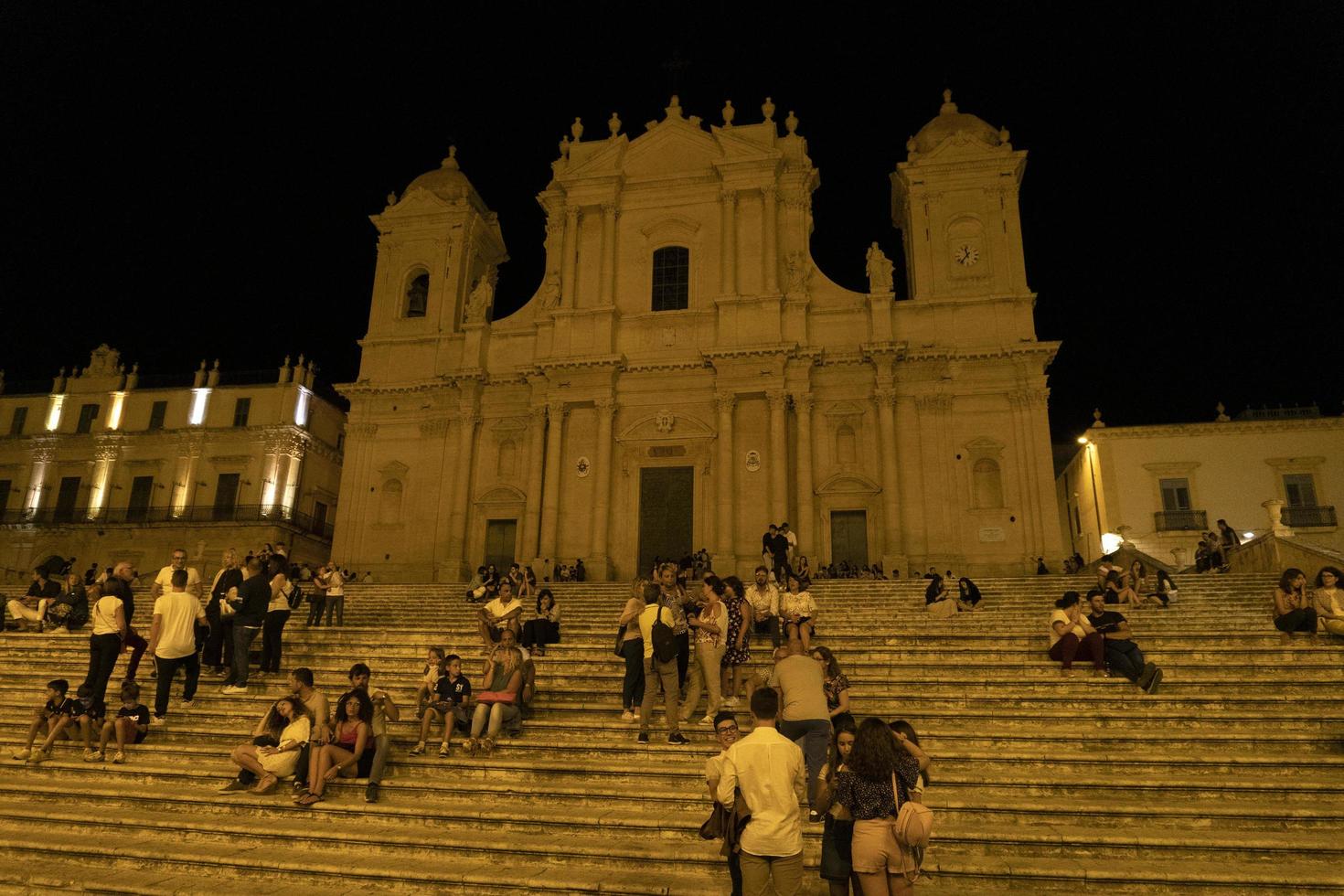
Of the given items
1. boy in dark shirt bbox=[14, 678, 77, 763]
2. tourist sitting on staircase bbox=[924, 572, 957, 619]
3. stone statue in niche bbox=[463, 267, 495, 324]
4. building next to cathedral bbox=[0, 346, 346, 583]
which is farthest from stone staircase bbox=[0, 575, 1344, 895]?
building next to cathedral bbox=[0, 346, 346, 583]

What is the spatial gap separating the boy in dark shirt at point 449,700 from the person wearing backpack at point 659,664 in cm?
183

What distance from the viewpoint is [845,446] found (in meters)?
25.5

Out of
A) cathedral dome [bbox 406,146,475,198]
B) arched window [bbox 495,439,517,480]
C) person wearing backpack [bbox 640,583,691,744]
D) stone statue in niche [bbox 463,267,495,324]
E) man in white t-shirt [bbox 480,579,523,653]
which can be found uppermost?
cathedral dome [bbox 406,146,475,198]

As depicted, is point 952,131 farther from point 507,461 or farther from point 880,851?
point 880,851

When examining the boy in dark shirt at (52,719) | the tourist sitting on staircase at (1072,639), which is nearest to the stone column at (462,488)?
the boy in dark shirt at (52,719)

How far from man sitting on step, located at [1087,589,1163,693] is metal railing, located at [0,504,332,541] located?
30758mm

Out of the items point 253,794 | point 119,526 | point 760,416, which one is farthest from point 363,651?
point 119,526

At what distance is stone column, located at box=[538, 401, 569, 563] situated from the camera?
25.2 m

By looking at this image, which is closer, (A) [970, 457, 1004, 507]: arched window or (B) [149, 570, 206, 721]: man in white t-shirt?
(B) [149, 570, 206, 721]: man in white t-shirt

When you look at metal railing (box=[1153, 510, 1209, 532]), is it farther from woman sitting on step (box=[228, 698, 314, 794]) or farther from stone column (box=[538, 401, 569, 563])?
woman sitting on step (box=[228, 698, 314, 794])

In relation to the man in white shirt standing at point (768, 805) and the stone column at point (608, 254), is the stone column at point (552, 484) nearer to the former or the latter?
the stone column at point (608, 254)

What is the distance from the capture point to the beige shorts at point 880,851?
4836 mm

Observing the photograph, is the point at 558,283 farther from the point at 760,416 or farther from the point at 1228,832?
the point at 1228,832

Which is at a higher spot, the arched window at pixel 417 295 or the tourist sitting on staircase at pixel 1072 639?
the arched window at pixel 417 295
